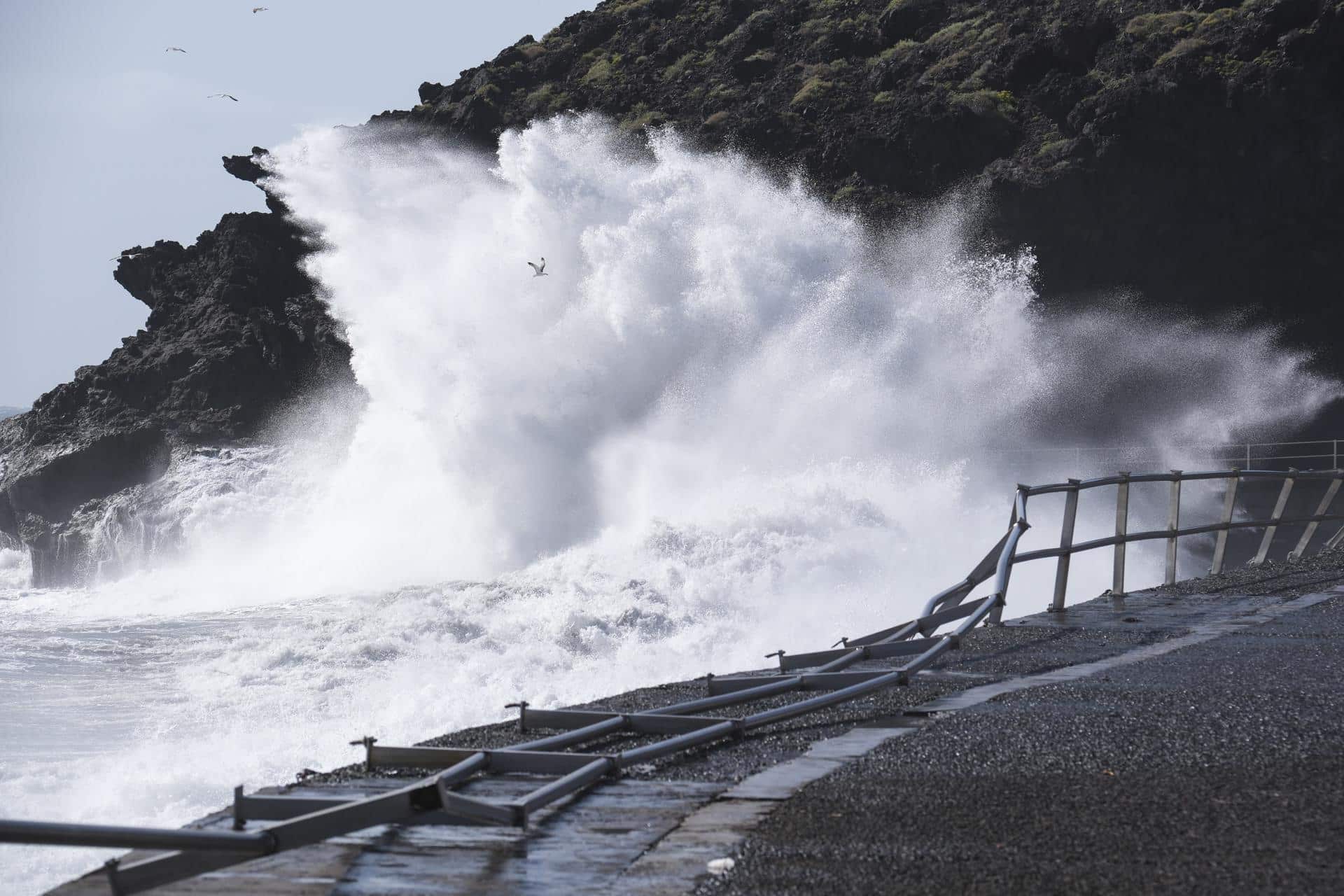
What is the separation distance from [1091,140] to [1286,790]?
1649 inches

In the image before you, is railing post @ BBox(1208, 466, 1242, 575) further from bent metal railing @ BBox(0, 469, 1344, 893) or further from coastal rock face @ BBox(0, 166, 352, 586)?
coastal rock face @ BBox(0, 166, 352, 586)

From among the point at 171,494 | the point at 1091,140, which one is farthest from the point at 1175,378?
the point at 171,494

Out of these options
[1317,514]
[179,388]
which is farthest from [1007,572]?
[179,388]

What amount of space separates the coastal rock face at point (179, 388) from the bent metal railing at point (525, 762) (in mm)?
49170

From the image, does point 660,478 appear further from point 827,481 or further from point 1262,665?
point 1262,665

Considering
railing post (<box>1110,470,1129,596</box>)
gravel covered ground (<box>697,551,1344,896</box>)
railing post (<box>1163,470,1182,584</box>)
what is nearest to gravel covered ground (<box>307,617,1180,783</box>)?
gravel covered ground (<box>697,551,1344,896</box>)

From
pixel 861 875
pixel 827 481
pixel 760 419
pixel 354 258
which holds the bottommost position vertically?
pixel 861 875

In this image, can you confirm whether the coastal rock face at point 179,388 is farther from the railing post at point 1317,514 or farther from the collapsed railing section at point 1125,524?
the collapsed railing section at point 1125,524

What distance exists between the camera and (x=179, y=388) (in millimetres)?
56500

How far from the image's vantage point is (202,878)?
3.17m

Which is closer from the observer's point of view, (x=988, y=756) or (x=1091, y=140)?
A: (x=988, y=756)

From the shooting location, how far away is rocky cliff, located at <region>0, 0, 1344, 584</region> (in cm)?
4141

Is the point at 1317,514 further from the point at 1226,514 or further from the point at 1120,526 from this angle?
the point at 1120,526

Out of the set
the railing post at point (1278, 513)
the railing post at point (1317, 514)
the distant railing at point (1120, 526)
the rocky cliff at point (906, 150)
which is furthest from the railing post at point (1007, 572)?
the rocky cliff at point (906, 150)
